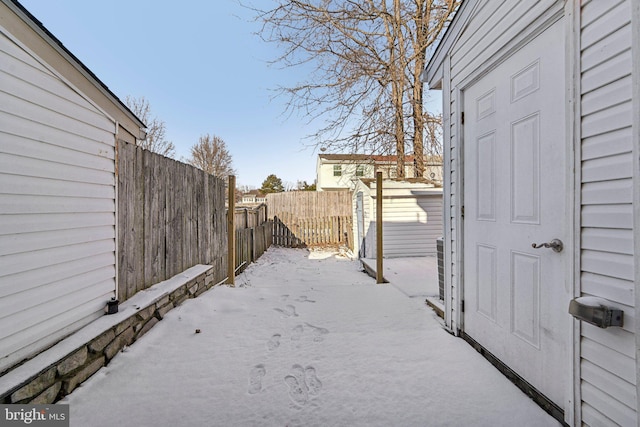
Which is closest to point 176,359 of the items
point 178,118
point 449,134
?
point 449,134

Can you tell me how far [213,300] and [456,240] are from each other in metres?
2.78

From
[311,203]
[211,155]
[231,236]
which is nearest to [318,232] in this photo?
[311,203]

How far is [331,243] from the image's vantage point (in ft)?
37.2

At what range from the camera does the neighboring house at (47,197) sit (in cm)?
155

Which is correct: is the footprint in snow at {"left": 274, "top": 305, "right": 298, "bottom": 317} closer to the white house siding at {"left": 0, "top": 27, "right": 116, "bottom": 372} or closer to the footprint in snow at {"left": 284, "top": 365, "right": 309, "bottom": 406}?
the footprint in snow at {"left": 284, "top": 365, "right": 309, "bottom": 406}

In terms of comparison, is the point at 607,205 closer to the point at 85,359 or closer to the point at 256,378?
the point at 256,378

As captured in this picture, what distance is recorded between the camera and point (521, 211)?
1.90 m

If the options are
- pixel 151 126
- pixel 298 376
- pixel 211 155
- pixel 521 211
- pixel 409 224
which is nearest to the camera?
pixel 521 211

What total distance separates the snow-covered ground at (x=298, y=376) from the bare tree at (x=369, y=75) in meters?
7.22

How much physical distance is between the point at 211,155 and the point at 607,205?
22.8 m

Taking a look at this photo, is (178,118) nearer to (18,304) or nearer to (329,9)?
(329,9)

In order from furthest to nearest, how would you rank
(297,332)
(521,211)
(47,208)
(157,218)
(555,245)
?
(157,218) → (297,332) → (521,211) → (47,208) → (555,245)

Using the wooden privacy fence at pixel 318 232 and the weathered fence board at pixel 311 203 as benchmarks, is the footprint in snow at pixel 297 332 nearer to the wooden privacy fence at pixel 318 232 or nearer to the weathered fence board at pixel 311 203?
the wooden privacy fence at pixel 318 232

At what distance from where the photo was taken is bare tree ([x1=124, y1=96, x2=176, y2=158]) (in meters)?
14.6
